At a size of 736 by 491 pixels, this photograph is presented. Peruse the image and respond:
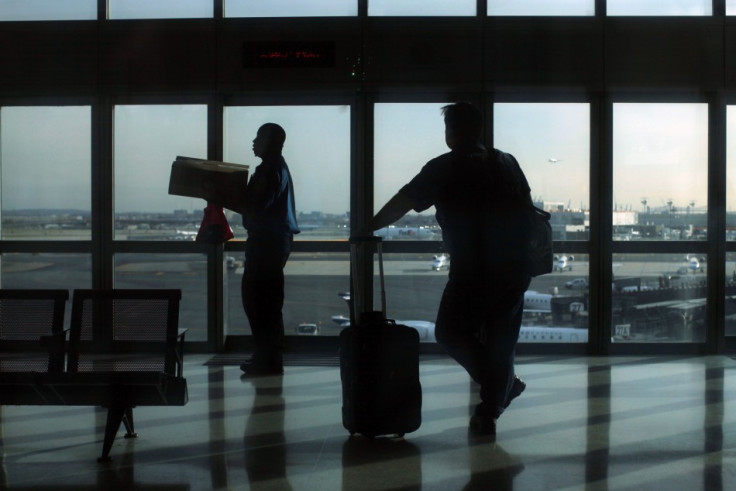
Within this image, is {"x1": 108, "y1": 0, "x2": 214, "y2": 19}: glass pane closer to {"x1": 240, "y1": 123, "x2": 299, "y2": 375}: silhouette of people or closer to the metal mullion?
{"x1": 240, "y1": 123, "x2": 299, "y2": 375}: silhouette of people

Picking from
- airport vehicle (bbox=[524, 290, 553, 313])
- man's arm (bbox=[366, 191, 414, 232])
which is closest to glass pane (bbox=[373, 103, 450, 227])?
airport vehicle (bbox=[524, 290, 553, 313])

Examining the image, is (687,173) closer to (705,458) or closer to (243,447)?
(705,458)

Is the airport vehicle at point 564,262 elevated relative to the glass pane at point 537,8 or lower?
lower

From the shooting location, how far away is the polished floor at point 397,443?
3.57 metres

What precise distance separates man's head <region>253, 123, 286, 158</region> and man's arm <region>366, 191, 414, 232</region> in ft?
6.11

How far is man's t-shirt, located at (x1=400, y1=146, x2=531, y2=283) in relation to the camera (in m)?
4.30

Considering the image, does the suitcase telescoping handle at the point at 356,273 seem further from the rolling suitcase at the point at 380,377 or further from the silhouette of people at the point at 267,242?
the silhouette of people at the point at 267,242

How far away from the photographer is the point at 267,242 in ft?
19.7

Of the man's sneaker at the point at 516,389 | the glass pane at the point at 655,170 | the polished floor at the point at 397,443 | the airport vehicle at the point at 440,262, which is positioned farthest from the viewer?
the airport vehicle at the point at 440,262

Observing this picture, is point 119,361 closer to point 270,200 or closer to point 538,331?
point 270,200

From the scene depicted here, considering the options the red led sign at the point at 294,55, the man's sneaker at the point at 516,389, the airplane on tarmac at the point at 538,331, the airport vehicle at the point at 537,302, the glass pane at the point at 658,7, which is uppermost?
the glass pane at the point at 658,7

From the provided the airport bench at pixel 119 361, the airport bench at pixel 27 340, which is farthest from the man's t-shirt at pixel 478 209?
the airport bench at pixel 27 340

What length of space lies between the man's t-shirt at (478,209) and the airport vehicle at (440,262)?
2796mm

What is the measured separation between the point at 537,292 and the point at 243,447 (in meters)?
3.81
